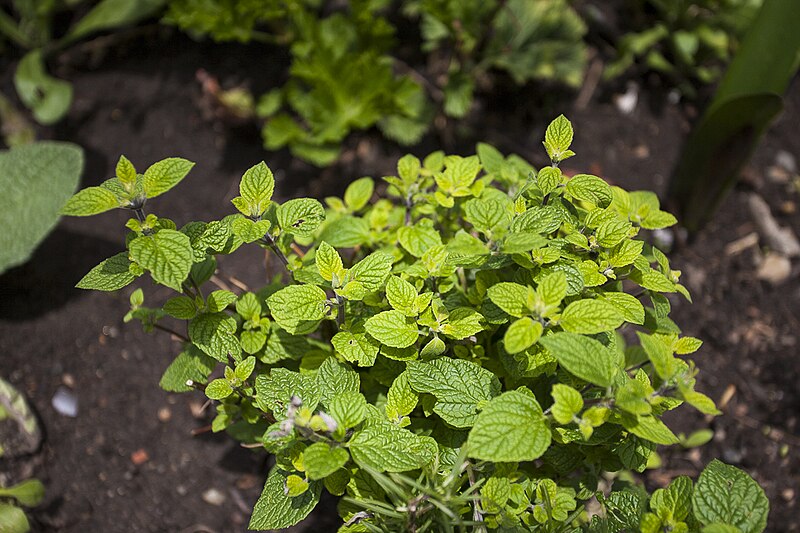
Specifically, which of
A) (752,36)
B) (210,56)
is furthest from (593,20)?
(210,56)

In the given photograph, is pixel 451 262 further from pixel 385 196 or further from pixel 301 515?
pixel 385 196

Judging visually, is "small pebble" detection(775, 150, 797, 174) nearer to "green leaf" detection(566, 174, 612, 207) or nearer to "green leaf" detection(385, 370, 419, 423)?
"green leaf" detection(566, 174, 612, 207)

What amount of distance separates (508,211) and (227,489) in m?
1.12

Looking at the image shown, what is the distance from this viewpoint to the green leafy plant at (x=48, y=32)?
224cm

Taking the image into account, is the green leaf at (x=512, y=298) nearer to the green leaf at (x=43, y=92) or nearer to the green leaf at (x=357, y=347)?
the green leaf at (x=357, y=347)

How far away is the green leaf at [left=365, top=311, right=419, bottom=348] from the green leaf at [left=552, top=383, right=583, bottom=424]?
0.82 ft

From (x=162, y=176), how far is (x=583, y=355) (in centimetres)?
76

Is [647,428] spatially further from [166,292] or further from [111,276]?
[166,292]

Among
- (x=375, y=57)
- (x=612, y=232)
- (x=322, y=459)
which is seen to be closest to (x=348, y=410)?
(x=322, y=459)

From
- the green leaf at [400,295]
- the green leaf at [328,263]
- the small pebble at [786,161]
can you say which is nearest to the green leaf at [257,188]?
the green leaf at [328,263]

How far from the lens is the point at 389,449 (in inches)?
40.0

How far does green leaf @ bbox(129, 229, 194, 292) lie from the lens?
3.26 ft

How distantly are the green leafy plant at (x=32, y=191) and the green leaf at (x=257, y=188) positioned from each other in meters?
1.02

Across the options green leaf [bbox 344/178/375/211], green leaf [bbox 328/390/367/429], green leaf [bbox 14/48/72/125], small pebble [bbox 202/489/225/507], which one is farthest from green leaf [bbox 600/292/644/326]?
green leaf [bbox 14/48/72/125]
